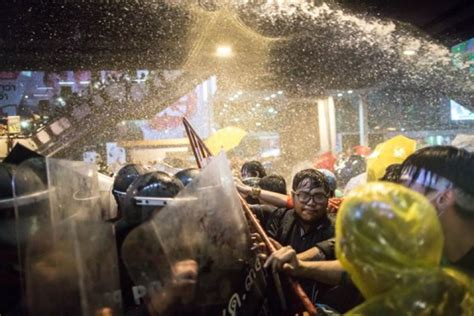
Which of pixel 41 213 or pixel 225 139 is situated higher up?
pixel 225 139

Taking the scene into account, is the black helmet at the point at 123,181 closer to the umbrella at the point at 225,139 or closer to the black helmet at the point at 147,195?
the black helmet at the point at 147,195

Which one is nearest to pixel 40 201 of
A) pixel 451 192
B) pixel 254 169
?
pixel 451 192

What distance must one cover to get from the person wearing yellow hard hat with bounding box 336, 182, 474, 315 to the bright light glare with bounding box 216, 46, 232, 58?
26.3 feet

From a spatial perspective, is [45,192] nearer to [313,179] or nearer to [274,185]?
[313,179]

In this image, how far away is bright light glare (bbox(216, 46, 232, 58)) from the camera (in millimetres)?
8717

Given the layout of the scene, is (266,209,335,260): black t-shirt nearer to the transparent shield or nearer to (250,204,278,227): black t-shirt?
(250,204,278,227): black t-shirt

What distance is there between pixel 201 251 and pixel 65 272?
14.7 inches

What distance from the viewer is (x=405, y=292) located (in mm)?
986

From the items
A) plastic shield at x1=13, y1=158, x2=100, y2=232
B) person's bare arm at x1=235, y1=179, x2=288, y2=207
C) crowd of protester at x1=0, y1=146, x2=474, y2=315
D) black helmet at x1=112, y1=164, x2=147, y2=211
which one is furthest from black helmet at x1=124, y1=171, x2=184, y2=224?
person's bare arm at x1=235, y1=179, x2=288, y2=207

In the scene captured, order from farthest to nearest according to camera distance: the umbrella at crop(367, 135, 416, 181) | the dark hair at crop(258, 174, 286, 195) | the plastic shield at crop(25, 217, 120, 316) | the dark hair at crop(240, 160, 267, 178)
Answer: the dark hair at crop(240, 160, 267, 178)
the dark hair at crop(258, 174, 286, 195)
the umbrella at crop(367, 135, 416, 181)
the plastic shield at crop(25, 217, 120, 316)

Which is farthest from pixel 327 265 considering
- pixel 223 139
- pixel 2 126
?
pixel 2 126

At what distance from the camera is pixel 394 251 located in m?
0.96

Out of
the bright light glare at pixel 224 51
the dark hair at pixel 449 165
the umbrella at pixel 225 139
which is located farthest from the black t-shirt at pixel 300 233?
the bright light glare at pixel 224 51

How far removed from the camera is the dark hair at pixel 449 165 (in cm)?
140
